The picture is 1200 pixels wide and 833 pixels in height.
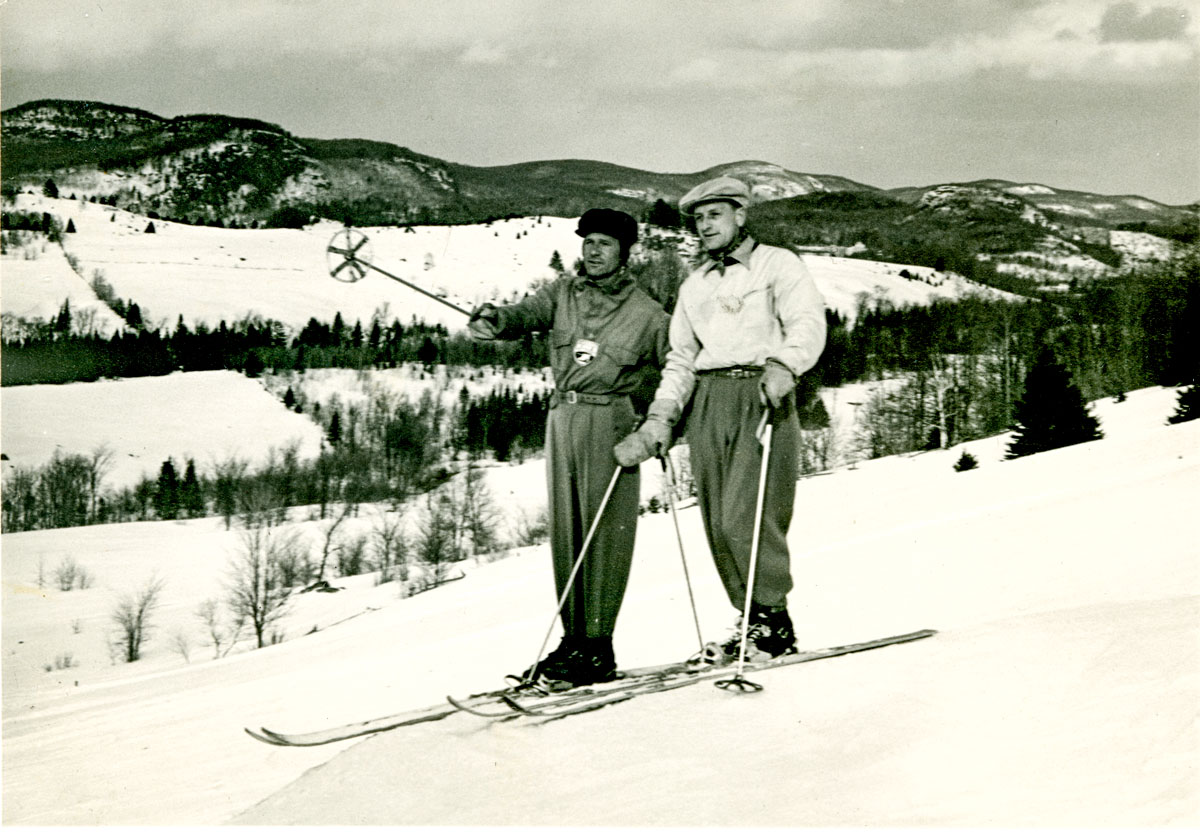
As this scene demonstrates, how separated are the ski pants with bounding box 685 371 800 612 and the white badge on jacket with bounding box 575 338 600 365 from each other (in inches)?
20.8

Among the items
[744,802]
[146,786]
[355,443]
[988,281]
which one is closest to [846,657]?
[744,802]

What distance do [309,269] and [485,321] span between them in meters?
105

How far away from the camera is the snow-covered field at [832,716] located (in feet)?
9.22

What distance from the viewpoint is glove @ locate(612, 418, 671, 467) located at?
4.27 meters

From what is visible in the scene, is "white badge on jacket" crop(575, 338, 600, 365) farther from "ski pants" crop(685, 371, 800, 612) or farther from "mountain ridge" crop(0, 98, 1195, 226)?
"mountain ridge" crop(0, 98, 1195, 226)

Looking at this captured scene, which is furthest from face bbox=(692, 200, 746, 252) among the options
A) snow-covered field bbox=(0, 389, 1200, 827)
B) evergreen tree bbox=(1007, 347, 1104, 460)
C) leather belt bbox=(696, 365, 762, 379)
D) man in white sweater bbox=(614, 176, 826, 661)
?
evergreen tree bbox=(1007, 347, 1104, 460)

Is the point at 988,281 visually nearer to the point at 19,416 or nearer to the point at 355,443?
the point at 355,443

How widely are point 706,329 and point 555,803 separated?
210 centimetres

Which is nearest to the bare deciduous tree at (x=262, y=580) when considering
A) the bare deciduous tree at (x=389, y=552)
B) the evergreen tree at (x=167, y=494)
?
the bare deciduous tree at (x=389, y=552)

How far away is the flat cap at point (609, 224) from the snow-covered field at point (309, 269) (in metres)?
65.8

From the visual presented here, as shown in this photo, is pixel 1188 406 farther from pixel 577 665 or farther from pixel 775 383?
pixel 577 665

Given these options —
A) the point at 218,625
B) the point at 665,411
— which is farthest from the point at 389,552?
the point at 665,411

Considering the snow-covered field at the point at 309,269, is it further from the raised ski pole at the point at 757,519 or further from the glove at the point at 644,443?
the raised ski pole at the point at 757,519

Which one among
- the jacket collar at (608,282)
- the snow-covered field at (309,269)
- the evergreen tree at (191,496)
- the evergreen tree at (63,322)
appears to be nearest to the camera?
the jacket collar at (608,282)
